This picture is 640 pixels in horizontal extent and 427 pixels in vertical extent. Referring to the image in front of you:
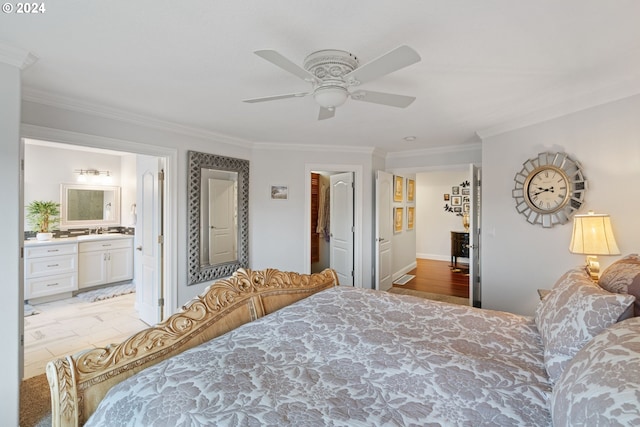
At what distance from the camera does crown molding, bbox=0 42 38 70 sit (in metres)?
1.79

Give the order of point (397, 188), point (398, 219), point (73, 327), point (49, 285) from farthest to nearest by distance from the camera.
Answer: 1. point (398, 219)
2. point (397, 188)
3. point (49, 285)
4. point (73, 327)

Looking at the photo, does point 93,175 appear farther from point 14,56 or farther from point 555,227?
point 555,227

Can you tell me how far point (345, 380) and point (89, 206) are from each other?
608 centimetres

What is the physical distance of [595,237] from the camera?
223 centimetres

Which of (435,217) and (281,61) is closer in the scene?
(281,61)

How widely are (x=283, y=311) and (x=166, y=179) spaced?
101 inches

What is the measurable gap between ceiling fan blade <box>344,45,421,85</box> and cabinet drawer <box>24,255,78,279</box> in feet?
17.0

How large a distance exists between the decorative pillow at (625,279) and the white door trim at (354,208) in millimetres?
3362

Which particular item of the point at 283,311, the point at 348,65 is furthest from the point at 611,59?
the point at 283,311

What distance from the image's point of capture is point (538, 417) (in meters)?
0.92

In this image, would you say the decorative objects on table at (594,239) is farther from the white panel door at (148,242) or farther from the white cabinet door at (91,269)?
the white cabinet door at (91,269)

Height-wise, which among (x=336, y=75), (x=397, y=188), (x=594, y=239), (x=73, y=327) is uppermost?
(x=336, y=75)

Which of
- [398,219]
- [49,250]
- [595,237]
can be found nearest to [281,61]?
[595,237]

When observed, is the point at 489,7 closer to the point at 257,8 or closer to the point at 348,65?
the point at 348,65
